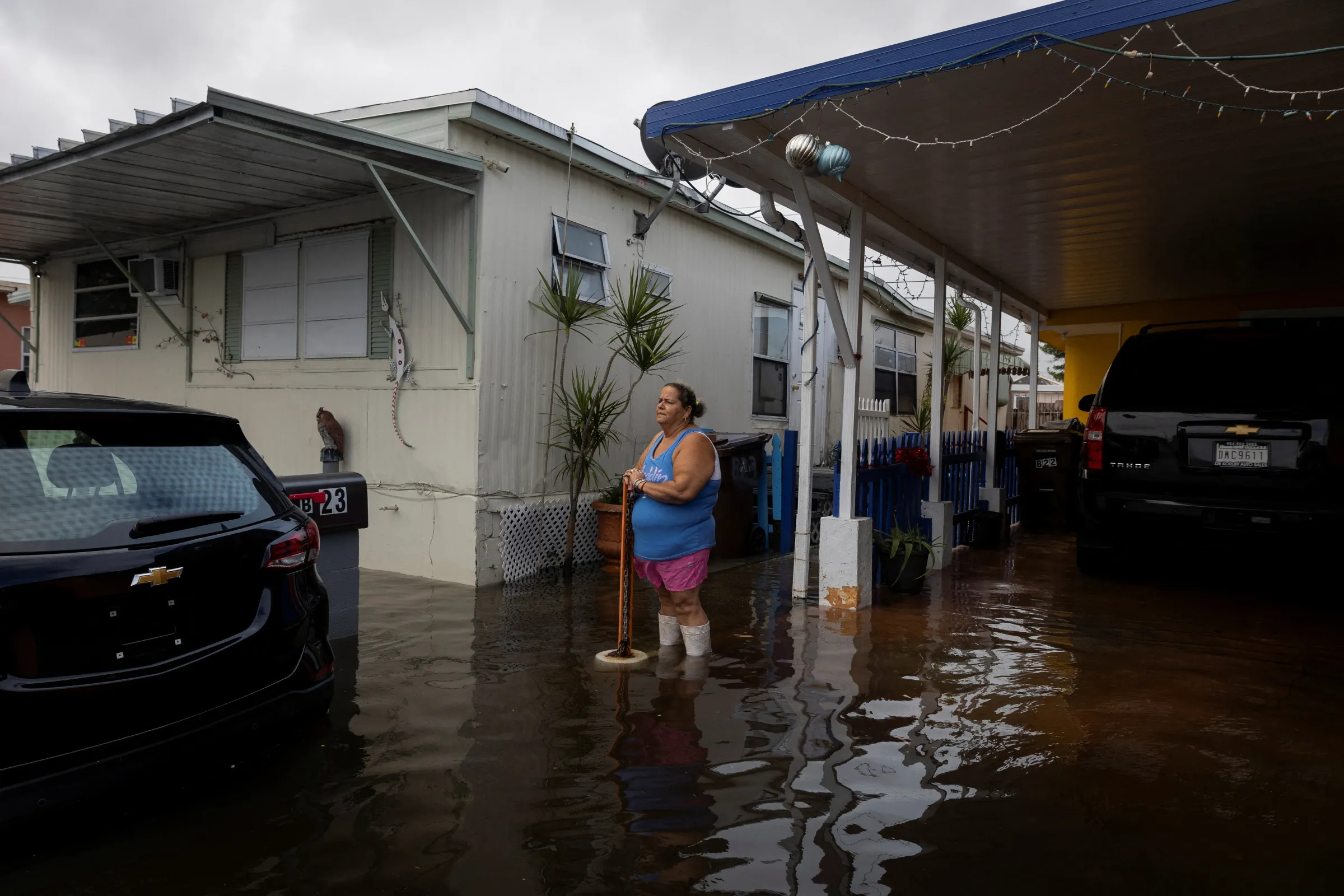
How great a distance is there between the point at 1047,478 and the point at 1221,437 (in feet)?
15.4

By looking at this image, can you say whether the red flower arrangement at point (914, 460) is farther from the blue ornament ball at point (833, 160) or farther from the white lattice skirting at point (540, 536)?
the blue ornament ball at point (833, 160)

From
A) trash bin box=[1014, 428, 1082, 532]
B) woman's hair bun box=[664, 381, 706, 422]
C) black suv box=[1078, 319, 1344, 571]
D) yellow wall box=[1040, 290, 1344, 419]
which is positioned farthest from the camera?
yellow wall box=[1040, 290, 1344, 419]

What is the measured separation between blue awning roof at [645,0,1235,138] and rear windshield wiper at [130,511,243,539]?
3.52 metres

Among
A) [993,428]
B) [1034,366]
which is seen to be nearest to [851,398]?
[993,428]

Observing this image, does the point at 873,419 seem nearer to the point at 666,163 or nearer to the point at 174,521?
the point at 666,163

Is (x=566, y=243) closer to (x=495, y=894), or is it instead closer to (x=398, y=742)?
(x=398, y=742)

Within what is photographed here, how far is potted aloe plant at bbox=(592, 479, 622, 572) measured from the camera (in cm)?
768

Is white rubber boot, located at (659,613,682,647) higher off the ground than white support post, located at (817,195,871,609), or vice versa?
white support post, located at (817,195,871,609)

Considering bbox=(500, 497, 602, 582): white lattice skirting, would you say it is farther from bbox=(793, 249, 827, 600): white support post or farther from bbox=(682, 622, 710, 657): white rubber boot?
bbox=(682, 622, 710, 657): white rubber boot

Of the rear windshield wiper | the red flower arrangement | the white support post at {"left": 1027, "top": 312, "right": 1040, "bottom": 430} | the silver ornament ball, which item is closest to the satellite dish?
the silver ornament ball

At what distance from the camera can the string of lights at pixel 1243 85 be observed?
4117mm

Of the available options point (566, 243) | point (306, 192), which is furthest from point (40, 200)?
point (566, 243)

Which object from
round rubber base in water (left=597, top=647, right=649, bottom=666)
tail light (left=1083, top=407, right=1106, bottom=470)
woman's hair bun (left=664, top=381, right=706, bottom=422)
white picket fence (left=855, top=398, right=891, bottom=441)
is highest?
white picket fence (left=855, top=398, right=891, bottom=441)

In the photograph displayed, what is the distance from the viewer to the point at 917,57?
4.46 metres
